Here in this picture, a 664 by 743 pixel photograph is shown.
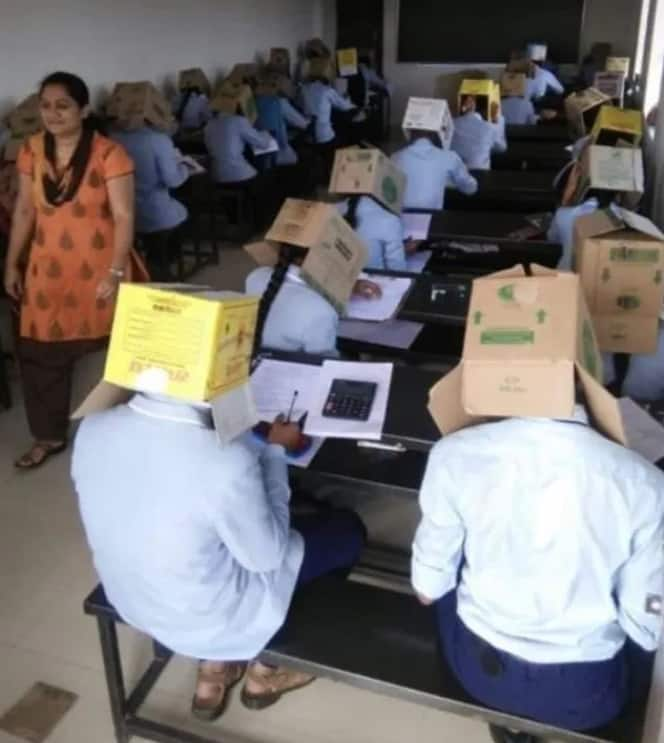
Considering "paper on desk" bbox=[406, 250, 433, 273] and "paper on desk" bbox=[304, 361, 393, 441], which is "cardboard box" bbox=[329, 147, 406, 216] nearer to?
"paper on desk" bbox=[406, 250, 433, 273]

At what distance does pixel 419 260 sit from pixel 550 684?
210cm

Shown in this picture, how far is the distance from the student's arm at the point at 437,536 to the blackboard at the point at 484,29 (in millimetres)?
9008

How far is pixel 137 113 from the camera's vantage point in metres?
4.17

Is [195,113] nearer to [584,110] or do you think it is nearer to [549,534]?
[584,110]

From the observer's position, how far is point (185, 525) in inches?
50.9

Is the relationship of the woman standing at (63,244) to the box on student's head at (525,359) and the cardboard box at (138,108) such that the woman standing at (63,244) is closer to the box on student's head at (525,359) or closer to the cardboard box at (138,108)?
the box on student's head at (525,359)

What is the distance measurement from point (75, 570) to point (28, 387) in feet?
2.63

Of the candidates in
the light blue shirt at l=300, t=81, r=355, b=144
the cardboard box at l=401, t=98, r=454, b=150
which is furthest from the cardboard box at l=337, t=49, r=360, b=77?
the cardboard box at l=401, t=98, r=454, b=150

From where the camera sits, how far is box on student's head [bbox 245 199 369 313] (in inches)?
84.4

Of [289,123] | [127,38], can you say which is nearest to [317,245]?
[127,38]

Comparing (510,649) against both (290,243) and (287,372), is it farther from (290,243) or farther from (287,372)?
(290,243)

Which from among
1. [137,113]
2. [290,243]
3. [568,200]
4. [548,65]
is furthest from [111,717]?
[548,65]

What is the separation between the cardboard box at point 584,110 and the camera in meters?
4.64

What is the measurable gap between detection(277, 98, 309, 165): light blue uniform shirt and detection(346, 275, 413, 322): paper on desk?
3569 millimetres
